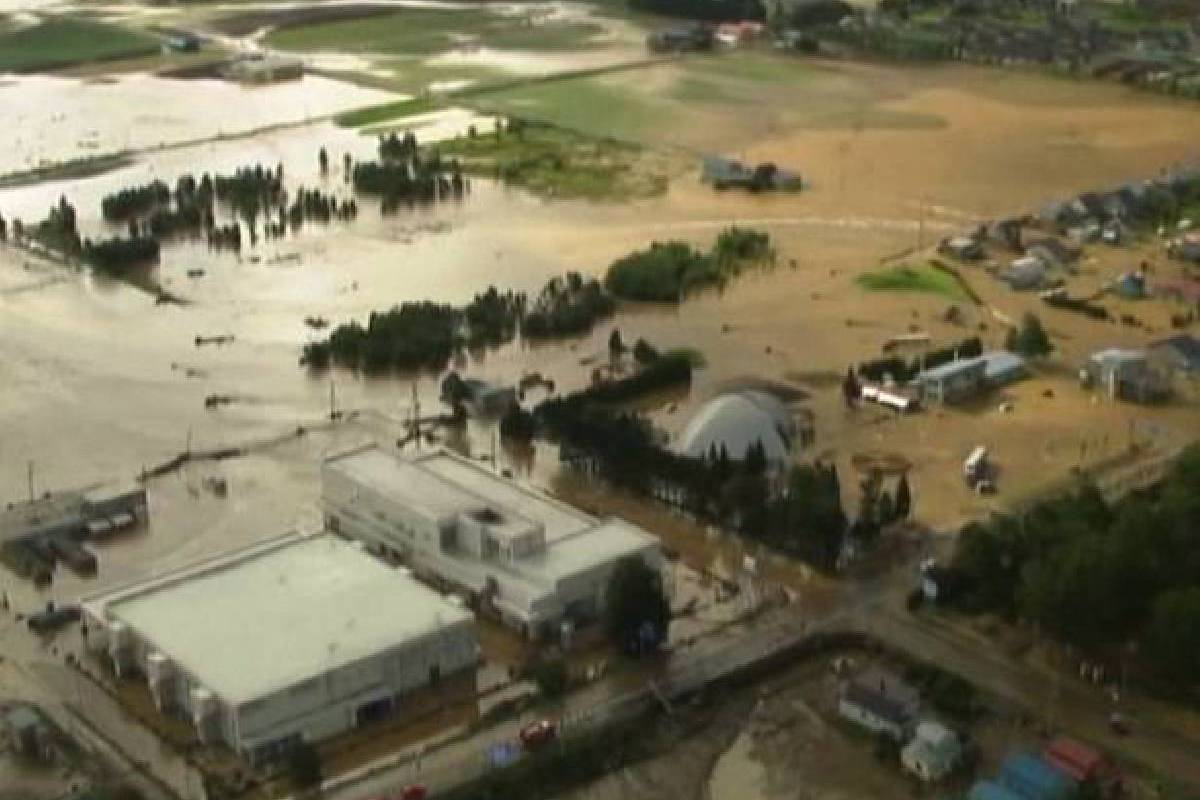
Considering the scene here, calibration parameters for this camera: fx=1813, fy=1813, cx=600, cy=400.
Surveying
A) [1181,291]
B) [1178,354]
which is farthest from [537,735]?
[1181,291]

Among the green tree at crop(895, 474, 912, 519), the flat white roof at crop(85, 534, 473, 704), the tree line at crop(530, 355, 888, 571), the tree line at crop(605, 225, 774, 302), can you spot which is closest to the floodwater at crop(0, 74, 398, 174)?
the tree line at crop(605, 225, 774, 302)

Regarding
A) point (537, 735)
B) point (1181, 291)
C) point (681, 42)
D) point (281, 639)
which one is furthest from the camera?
point (681, 42)

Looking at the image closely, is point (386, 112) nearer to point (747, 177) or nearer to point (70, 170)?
point (70, 170)

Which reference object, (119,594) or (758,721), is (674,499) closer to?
(758,721)

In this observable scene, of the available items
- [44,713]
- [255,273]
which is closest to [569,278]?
[255,273]

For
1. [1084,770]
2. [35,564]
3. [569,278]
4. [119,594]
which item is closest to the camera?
[1084,770]

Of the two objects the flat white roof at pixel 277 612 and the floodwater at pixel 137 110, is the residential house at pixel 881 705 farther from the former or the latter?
the floodwater at pixel 137 110
